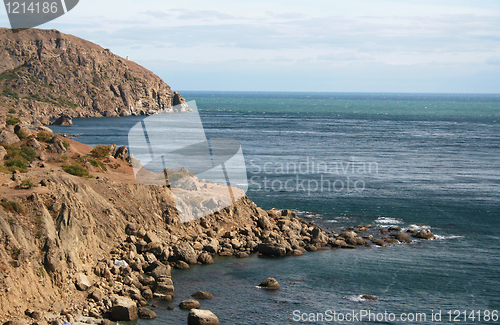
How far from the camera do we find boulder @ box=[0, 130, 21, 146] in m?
42.7

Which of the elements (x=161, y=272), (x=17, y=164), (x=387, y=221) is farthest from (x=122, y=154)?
(x=387, y=221)

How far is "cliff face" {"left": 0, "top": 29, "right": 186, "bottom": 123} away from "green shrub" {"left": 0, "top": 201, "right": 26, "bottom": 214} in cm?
13432

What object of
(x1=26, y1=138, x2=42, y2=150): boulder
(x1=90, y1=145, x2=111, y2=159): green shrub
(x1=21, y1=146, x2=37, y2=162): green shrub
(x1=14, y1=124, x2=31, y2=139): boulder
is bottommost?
(x1=90, y1=145, x2=111, y2=159): green shrub

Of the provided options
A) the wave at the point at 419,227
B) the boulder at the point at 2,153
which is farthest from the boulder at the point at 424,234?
the boulder at the point at 2,153

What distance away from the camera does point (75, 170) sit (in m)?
41.0

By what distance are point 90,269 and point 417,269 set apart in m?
23.8

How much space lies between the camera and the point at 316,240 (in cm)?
4250

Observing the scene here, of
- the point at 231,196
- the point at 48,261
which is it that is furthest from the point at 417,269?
the point at 48,261

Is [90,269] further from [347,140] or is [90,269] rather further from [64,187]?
[347,140]

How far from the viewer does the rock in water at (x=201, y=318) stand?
26.4 meters

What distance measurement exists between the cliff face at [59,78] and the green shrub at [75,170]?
121893 millimetres

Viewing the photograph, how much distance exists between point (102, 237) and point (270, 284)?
40.1 feet

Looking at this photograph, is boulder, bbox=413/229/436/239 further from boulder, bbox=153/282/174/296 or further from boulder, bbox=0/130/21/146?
boulder, bbox=0/130/21/146

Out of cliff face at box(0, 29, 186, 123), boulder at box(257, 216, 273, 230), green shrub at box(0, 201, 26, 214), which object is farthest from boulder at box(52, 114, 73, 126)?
green shrub at box(0, 201, 26, 214)
